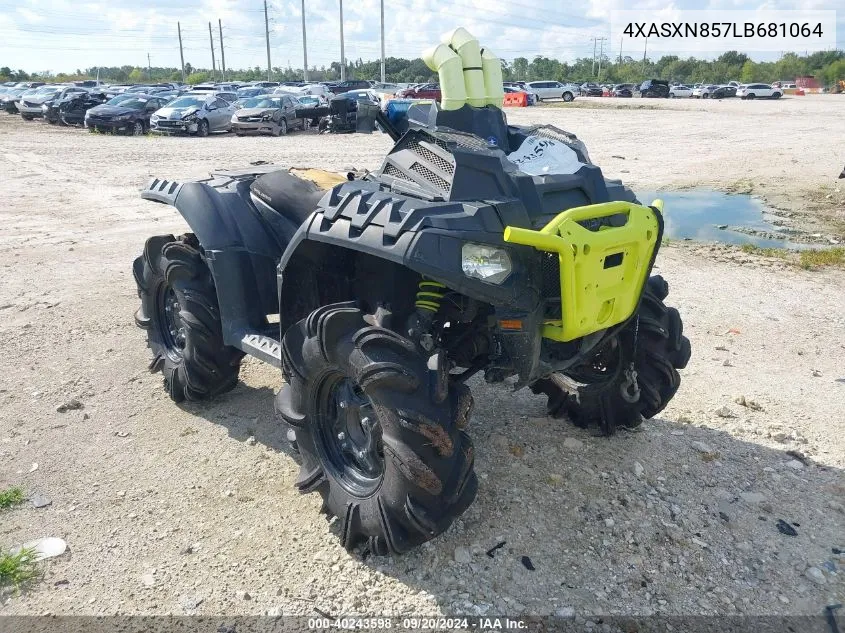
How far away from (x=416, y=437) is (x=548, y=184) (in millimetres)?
1187

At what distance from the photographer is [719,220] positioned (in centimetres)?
1040

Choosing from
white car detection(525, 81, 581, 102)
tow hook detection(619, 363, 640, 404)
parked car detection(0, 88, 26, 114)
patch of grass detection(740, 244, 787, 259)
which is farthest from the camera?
white car detection(525, 81, 581, 102)

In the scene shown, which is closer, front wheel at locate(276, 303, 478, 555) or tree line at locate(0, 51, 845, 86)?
front wheel at locate(276, 303, 478, 555)

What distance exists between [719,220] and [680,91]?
49974 millimetres

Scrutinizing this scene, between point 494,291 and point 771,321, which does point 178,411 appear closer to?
point 494,291

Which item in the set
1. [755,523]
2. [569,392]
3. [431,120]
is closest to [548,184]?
[431,120]

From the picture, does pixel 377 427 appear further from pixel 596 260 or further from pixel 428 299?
pixel 596 260

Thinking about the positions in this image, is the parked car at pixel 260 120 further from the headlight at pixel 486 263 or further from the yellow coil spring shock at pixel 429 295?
the headlight at pixel 486 263

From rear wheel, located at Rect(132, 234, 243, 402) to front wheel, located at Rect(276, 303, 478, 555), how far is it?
110 cm

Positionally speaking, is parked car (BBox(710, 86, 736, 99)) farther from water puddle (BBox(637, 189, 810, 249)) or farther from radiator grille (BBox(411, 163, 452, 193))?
radiator grille (BBox(411, 163, 452, 193))

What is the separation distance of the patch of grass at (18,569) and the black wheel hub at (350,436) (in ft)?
4.32

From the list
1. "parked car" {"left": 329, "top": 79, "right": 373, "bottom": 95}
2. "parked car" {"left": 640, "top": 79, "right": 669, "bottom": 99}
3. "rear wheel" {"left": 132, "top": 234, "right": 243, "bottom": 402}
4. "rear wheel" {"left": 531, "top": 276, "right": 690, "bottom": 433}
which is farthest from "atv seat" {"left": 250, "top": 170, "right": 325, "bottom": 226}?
"parked car" {"left": 640, "top": 79, "right": 669, "bottom": 99}

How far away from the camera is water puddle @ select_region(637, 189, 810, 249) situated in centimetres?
927

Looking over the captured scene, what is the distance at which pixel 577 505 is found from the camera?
359 cm
